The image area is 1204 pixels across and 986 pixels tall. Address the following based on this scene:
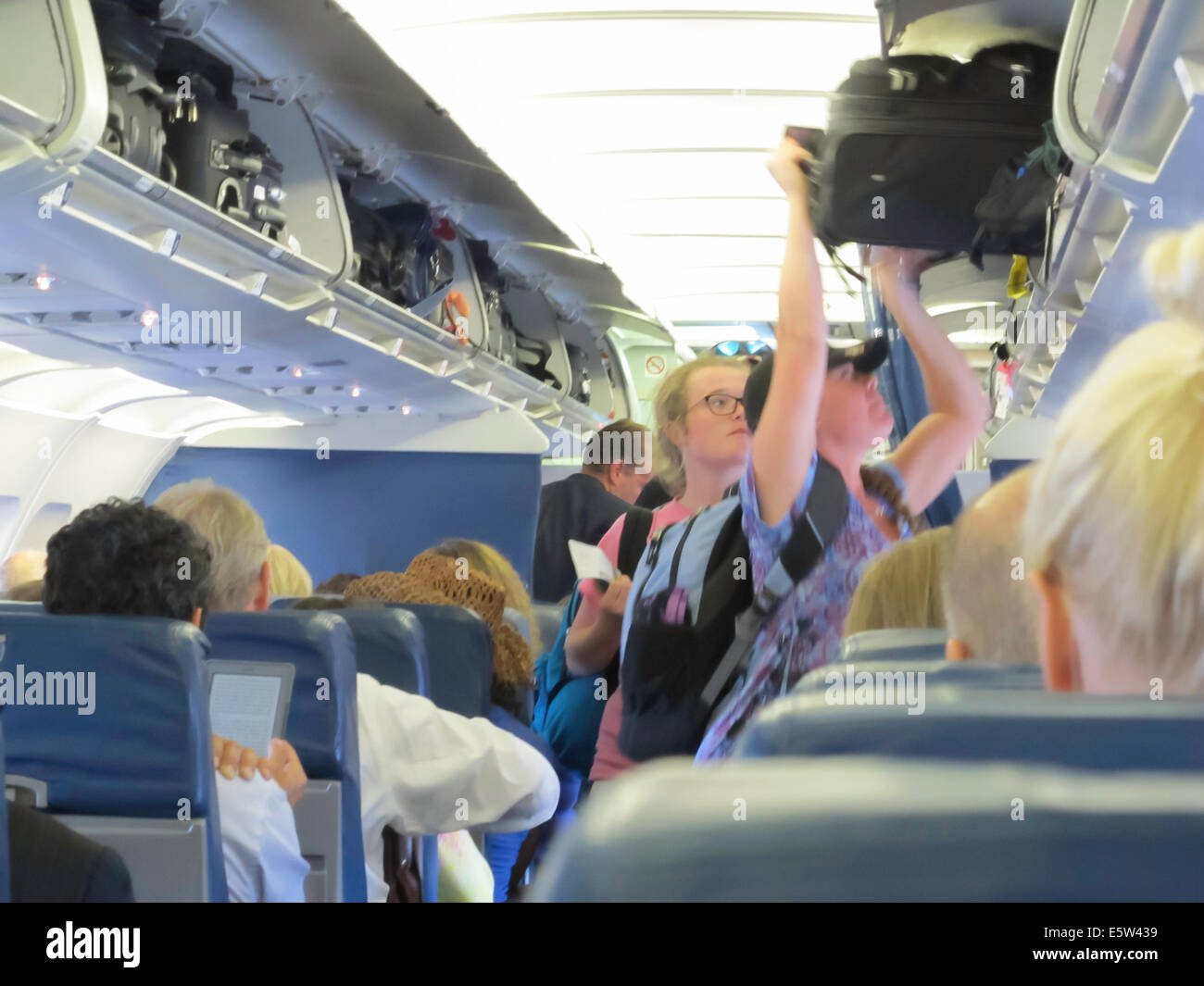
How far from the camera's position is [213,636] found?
258cm

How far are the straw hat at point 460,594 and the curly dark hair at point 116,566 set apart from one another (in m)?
1.14

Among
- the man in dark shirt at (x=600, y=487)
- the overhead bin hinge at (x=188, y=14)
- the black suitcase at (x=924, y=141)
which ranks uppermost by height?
the overhead bin hinge at (x=188, y=14)

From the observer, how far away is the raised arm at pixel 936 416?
2.39 metres

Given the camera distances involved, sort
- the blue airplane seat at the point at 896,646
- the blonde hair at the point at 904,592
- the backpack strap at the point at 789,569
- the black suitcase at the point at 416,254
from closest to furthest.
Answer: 1. the blue airplane seat at the point at 896,646
2. the blonde hair at the point at 904,592
3. the backpack strap at the point at 789,569
4. the black suitcase at the point at 416,254

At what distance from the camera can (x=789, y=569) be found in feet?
7.06

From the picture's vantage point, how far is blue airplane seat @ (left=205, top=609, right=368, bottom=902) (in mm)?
2535

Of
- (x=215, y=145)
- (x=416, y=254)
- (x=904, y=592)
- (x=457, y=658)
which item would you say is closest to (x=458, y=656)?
(x=457, y=658)

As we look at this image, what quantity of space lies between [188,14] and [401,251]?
217 centimetres

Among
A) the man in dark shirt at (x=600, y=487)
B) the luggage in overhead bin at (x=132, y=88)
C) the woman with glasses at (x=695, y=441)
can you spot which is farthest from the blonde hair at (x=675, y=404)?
the luggage in overhead bin at (x=132, y=88)

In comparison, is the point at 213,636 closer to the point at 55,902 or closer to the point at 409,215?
the point at 55,902

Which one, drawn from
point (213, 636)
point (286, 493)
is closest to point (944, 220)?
point (213, 636)

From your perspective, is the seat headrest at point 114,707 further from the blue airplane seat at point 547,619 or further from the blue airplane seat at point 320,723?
the blue airplane seat at point 547,619

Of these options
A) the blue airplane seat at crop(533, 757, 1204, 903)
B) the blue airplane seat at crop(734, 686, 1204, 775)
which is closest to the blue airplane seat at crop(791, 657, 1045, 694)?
the blue airplane seat at crop(734, 686, 1204, 775)

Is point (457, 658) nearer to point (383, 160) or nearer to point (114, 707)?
point (114, 707)
